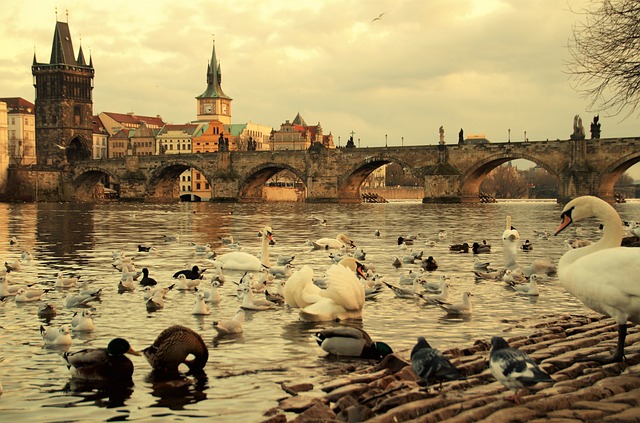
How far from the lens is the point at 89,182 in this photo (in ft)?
363

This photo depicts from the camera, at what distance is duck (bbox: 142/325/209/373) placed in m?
7.49

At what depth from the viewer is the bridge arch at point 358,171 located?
79.6 meters

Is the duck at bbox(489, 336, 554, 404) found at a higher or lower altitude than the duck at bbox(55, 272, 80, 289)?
higher

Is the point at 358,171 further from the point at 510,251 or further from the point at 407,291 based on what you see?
the point at 407,291

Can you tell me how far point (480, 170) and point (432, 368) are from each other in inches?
2794

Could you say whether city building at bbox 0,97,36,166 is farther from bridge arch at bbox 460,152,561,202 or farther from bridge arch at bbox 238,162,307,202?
bridge arch at bbox 460,152,561,202

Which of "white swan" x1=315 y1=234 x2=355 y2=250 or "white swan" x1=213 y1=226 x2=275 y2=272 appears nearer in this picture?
"white swan" x1=213 y1=226 x2=275 y2=272

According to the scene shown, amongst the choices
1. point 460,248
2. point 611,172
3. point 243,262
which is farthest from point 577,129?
point 243,262

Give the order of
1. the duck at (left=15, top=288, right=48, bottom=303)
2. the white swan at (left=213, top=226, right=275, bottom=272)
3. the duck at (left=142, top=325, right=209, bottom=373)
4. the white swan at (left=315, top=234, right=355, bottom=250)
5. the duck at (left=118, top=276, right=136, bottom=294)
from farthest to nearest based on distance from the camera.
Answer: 1. the white swan at (left=315, top=234, right=355, bottom=250)
2. the white swan at (left=213, top=226, right=275, bottom=272)
3. the duck at (left=118, top=276, right=136, bottom=294)
4. the duck at (left=15, top=288, right=48, bottom=303)
5. the duck at (left=142, top=325, right=209, bottom=373)

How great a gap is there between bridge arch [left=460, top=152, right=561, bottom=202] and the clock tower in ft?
320

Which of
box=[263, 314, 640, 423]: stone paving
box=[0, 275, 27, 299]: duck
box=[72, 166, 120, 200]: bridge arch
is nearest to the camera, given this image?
box=[263, 314, 640, 423]: stone paving

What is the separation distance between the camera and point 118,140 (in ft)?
475

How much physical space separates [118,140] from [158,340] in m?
142

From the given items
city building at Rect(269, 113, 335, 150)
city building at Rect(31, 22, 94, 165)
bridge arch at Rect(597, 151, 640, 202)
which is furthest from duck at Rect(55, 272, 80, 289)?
city building at Rect(269, 113, 335, 150)
